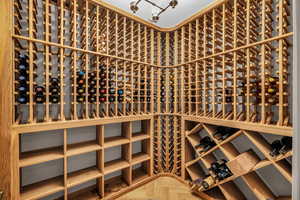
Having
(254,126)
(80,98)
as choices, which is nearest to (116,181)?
(80,98)

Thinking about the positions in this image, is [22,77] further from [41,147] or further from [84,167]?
[84,167]

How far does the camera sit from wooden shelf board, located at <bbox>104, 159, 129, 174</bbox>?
1887 mm

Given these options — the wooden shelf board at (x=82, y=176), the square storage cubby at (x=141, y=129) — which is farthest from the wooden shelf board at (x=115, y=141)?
the wooden shelf board at (x=82, y=176)

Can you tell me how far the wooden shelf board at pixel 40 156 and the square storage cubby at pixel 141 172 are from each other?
108 centimetres

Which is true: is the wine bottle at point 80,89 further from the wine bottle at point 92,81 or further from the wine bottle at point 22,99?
the wine bottle at point 22,99

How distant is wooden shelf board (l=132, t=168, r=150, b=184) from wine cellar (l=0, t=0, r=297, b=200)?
1cm

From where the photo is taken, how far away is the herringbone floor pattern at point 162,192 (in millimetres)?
1902

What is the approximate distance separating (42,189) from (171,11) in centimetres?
296

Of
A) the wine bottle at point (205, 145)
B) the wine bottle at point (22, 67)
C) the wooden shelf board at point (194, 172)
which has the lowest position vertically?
the wooden shelf board at point (194, 172)

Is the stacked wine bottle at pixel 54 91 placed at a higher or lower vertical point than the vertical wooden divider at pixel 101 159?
higher

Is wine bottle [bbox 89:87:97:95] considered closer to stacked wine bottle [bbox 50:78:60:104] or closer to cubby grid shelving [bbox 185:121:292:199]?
stacked wine bottle [bbox 50:78:60:104]

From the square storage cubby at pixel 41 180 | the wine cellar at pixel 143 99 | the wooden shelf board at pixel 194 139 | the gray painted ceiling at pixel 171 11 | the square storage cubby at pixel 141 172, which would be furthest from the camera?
the gray painted ceiling at pixel 171 11

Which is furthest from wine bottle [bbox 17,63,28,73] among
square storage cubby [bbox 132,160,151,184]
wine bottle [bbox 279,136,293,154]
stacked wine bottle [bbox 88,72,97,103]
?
wine bottle [bbox 279,136,293,154]

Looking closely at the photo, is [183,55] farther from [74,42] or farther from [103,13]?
[74,42]
